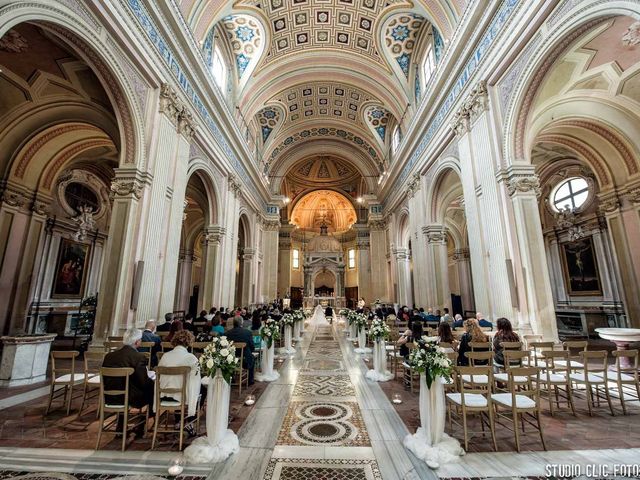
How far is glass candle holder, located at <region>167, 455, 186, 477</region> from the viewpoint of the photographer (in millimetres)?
2678

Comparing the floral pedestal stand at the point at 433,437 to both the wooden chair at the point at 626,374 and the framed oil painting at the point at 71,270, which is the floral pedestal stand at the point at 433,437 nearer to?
the wooden chair at the point at 626,374

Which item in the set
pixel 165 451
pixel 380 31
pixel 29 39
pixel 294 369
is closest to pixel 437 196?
pixel 380 31

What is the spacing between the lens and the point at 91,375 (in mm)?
4828

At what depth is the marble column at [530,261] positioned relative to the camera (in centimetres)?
600

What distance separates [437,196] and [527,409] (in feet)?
33.0

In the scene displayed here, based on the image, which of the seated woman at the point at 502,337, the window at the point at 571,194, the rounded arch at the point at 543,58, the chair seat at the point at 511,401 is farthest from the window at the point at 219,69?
the window at the point at 571,194

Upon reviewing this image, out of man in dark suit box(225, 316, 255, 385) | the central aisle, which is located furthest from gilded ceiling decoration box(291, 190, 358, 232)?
the central aisle

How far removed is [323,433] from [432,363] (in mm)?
1628

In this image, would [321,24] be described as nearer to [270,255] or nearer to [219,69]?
[219,69]

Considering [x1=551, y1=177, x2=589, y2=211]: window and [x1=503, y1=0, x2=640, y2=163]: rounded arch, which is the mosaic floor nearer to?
[x1=503, y1=0, x2=640, y2=163]: rounded arch

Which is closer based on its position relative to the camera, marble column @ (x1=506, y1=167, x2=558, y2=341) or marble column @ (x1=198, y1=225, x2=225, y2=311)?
marble column @ (x1=506, y1=167, x2=558, y2=341)

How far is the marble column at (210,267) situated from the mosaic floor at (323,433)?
6.57m

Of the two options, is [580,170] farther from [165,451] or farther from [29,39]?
[29,39]

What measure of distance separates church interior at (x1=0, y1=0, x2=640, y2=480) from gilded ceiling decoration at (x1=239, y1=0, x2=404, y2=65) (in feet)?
0.32
